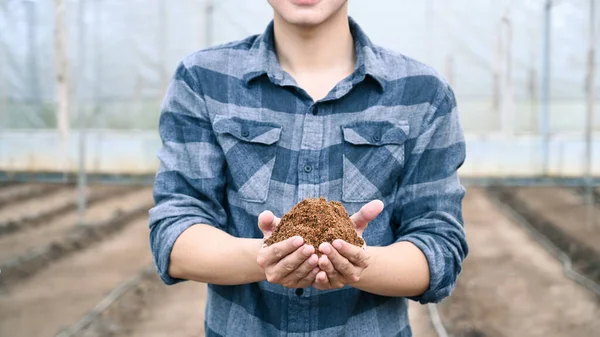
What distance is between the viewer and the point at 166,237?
1.24 m

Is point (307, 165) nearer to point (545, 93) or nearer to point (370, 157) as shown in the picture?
point (370, 157)

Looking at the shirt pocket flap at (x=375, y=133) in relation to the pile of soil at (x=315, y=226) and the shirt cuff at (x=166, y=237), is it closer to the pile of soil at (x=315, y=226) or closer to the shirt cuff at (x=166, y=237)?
the pile of soil at (x=315, y=226)

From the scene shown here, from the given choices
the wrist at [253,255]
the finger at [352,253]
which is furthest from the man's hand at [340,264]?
the wrist at [253,255]

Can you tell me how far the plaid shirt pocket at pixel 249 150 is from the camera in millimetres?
1285

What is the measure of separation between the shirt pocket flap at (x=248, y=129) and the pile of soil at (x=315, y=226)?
153mm

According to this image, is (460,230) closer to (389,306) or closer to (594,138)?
(389,306)

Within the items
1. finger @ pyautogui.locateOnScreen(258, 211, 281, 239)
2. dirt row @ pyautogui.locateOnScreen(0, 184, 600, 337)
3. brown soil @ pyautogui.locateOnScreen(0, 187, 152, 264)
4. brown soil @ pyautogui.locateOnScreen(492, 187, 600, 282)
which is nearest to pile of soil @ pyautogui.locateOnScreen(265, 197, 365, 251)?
finger @ pyautogui.locateOnScreen(258, 211, 281, 239)

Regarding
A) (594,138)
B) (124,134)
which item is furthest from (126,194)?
(594,138)

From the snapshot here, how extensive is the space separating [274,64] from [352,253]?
0.42m

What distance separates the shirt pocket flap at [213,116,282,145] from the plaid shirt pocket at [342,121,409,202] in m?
0.12

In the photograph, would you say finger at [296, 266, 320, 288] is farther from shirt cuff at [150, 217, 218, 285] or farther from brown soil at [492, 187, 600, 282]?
brown soil at [492, 187, 600, 282]

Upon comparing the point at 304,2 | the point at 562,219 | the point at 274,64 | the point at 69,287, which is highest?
the point at 304,2

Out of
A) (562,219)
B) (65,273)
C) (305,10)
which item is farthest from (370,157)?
(562,219)

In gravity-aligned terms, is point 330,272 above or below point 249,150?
Result: below
